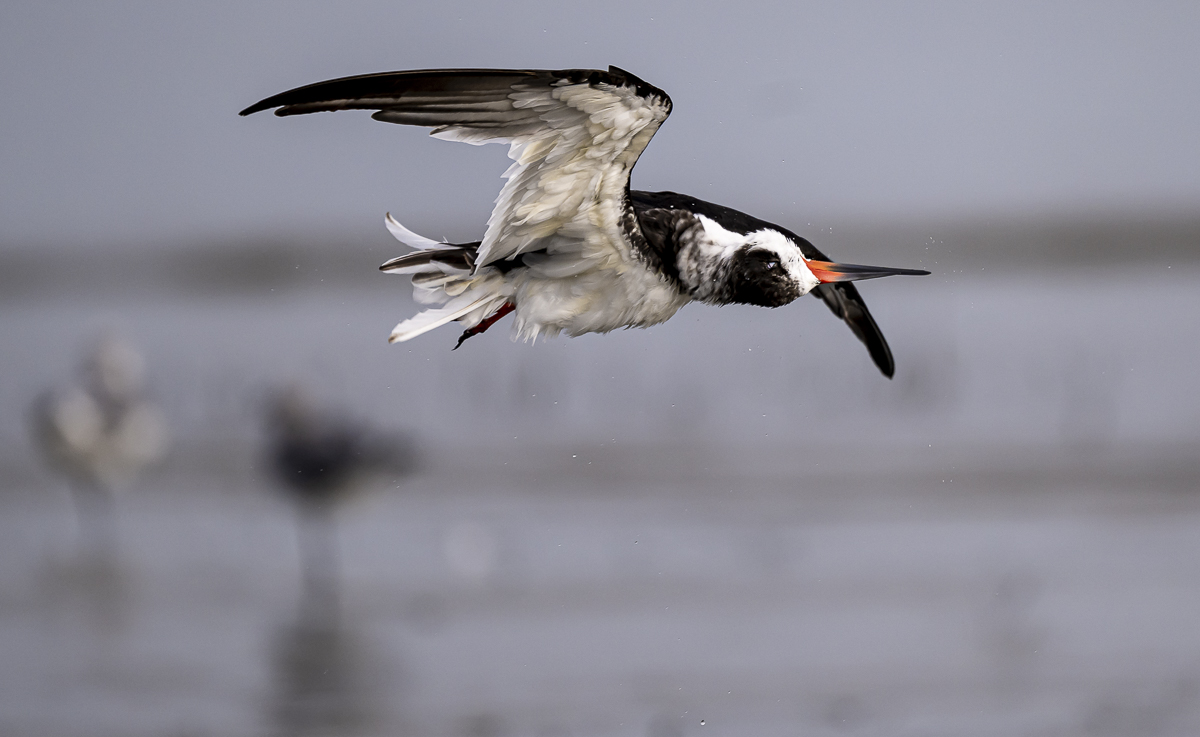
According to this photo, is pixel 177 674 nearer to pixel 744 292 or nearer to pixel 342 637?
pixel 342 637

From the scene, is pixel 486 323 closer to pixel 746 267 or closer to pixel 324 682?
pixel 746 267

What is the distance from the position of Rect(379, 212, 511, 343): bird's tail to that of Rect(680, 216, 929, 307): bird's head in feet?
0.94

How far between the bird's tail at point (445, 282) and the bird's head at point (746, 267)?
0.29 metres

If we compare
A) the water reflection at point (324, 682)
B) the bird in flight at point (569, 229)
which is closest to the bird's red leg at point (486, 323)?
the bird in flight at point (569, 229)

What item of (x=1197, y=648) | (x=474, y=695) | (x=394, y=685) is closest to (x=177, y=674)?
(x=394, y=685)

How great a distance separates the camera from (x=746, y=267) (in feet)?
4.63

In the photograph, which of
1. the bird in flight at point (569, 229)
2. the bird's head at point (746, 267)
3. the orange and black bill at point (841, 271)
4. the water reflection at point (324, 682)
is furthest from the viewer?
the water reflection at point (324, 682)

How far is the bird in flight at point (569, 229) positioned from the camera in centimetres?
108

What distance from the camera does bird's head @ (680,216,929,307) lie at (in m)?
1.40

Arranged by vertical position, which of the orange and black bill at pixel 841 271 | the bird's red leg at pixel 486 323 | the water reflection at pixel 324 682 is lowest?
the water reflection at pixel 324 682

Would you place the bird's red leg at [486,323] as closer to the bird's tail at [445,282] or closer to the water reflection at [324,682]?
the bird's tail at [445,282]

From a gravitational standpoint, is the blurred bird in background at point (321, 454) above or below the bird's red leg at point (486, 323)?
below

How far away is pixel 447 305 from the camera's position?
57.9 inches

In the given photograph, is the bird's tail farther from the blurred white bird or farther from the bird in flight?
A: the blurred white bird
